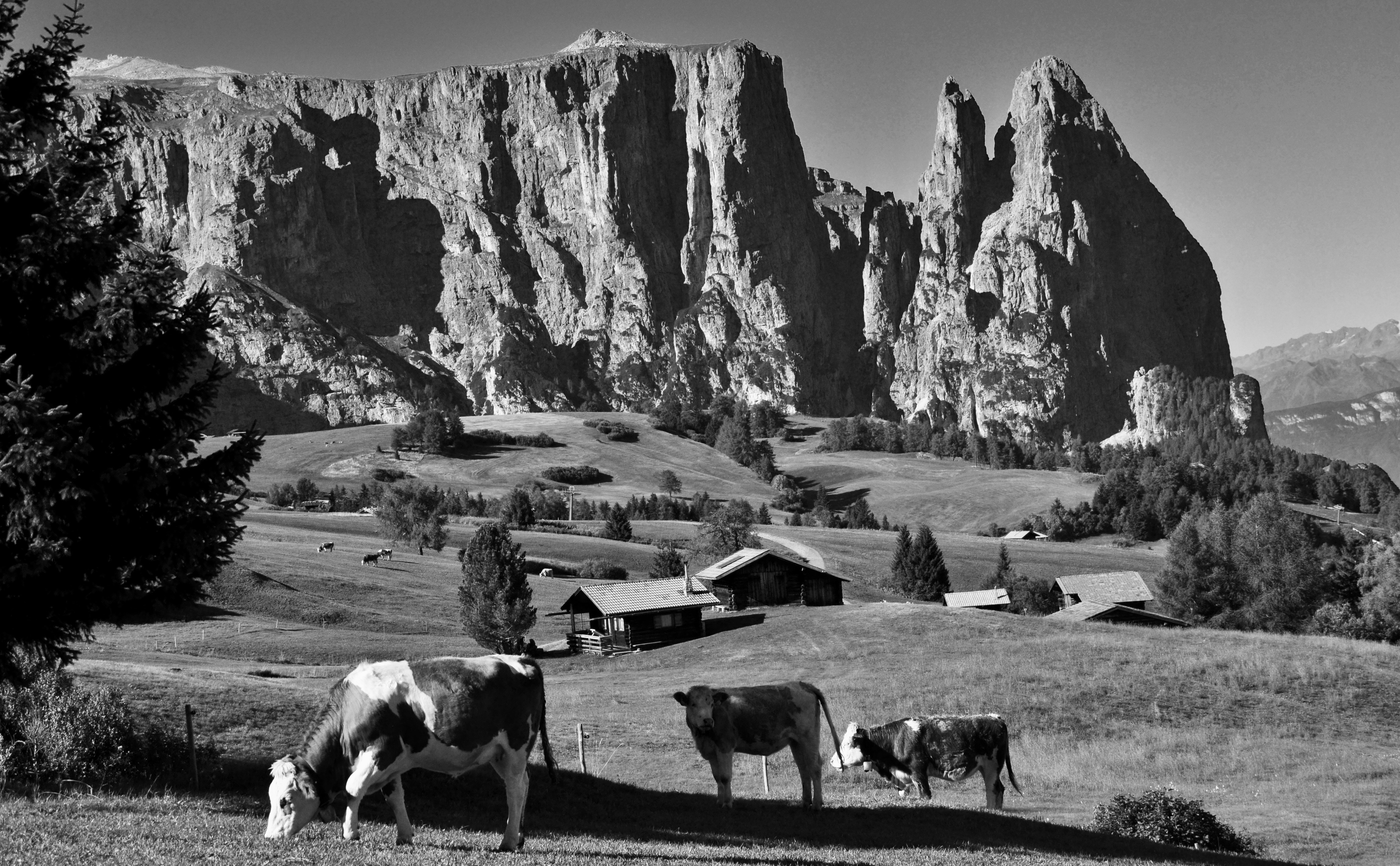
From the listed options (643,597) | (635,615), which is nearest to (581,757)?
(635,615)

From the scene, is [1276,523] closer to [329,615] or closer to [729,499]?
[329,615]

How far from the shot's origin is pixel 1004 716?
4425 cm

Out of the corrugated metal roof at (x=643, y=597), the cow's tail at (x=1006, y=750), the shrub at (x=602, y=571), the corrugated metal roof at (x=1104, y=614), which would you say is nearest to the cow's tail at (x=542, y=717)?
the cow's tail at (x=1006, y=750)

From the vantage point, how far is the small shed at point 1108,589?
305 feet

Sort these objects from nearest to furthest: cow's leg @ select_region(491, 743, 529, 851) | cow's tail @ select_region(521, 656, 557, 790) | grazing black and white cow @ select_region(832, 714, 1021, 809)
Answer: cow's leg @ select_region(491, 743, 529, 851) → cow's tail @ select_region(521, 656, 557, 790) → grazing black and white cow @ select_region(832, 714, 1021, 809)

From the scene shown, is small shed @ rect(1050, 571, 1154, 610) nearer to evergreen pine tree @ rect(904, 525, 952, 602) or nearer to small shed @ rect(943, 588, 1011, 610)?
small shed @ rect(943, 588, 1011, 610)

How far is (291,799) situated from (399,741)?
1.39 metres

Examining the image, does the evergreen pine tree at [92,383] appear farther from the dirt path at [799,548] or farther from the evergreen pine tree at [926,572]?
the evergreen pine tree at [926,572]

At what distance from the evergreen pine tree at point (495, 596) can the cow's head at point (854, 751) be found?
42.8 m

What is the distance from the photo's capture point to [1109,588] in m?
94.8

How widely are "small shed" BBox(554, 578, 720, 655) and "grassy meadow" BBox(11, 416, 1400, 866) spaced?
4.19 meters

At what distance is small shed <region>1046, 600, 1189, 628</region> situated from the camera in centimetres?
8194

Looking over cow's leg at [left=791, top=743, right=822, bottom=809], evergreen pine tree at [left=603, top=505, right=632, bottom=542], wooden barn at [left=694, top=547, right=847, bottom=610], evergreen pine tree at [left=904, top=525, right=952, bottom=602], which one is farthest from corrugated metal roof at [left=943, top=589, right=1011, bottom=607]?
cow's leg at [left=791, top=743, right=822, bottom=809]

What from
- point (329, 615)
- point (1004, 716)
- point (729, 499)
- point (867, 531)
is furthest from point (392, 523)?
point (1004, 716)
